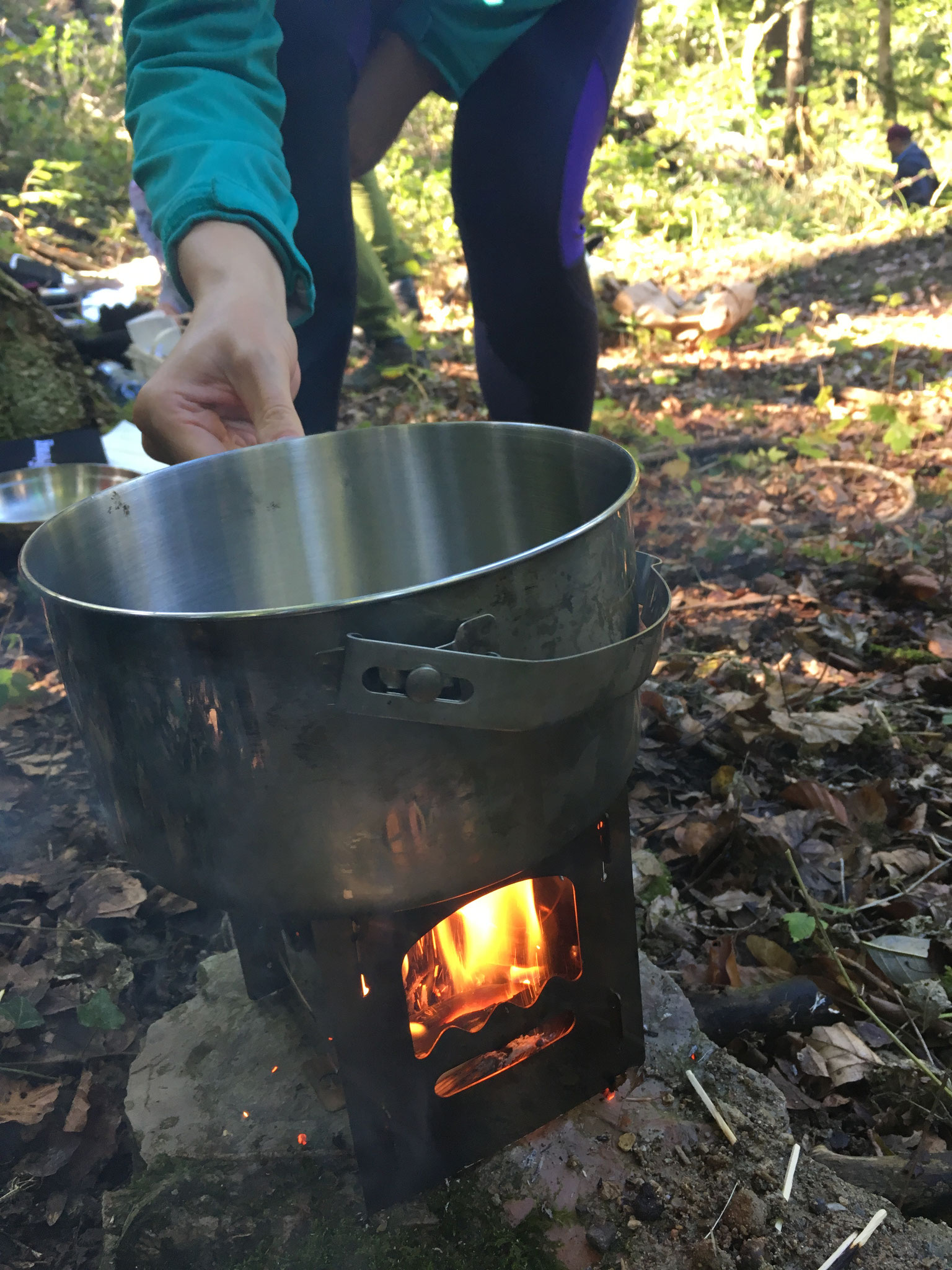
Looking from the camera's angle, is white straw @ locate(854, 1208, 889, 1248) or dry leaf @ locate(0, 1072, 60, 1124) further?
dry leaf @ locate(0, 1072, 60, 1124)

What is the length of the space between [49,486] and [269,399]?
2.59 m

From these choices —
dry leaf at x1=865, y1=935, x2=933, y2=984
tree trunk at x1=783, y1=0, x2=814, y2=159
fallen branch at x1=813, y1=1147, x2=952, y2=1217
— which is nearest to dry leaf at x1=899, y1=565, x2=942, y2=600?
dry leaf at x1=865, y1=935, x2=933, y2=984

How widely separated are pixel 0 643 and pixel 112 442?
65.5 inches

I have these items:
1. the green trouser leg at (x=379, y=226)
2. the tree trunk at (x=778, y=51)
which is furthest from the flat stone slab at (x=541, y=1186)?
the tree trunk at (x=778, y=51)

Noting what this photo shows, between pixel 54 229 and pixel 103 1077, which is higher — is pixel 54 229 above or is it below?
above

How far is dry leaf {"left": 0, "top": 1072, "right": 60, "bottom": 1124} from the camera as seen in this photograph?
1.57 m

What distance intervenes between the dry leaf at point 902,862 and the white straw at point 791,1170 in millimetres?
786

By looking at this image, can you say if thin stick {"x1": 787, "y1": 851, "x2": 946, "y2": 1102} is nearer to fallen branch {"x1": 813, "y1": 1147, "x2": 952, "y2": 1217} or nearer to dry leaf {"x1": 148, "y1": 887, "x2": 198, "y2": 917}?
fallen branch {"x1": 813, "y1": 1147, "x2": 952, "y2": 1217}

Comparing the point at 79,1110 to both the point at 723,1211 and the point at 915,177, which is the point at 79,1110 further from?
the point at 915,177

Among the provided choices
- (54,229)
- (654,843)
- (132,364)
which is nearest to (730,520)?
(654,843)

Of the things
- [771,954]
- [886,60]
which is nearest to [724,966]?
[771,954]

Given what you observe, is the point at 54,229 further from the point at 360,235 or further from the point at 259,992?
the point at 259,992

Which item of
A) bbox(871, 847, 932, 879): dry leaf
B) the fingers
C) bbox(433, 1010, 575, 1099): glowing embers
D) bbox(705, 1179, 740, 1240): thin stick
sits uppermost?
the fingers

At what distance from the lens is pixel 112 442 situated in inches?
179
